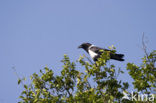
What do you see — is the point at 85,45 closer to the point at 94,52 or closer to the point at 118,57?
the point at 94,52

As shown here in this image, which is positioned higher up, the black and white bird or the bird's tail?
the black and white bird

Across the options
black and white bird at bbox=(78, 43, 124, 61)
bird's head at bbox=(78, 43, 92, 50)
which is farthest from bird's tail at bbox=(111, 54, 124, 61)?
bird's head at bbox=(78, 43, 92, 50)

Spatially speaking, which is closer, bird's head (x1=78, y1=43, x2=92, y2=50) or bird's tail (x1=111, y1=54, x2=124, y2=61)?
bird's tail (x1=111, y1=54, x2=124, y2=61)

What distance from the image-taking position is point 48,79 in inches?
431

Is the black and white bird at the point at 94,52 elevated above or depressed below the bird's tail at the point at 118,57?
above

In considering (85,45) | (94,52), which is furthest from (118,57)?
(85,45)

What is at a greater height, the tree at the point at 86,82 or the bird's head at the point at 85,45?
the bird's head at the point at 85,45

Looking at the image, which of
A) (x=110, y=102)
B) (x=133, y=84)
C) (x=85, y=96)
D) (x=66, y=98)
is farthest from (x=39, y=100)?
(x=133, y=84)

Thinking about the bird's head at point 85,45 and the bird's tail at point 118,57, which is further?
the bird's head at point 85,45

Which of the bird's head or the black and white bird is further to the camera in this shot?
the bird's head

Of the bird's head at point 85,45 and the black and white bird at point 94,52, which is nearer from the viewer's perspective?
the black and white bird at point 94,52

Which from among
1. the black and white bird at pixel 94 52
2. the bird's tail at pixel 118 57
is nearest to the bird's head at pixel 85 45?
the black and white bird at pixel 94 52

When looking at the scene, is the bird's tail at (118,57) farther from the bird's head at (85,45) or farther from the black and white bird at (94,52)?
the bird's head at (85,45)

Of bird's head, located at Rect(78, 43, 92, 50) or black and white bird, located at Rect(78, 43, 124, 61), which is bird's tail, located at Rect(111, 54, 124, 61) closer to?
black and white bird, located at Rect(78, 43, 124, 61)
